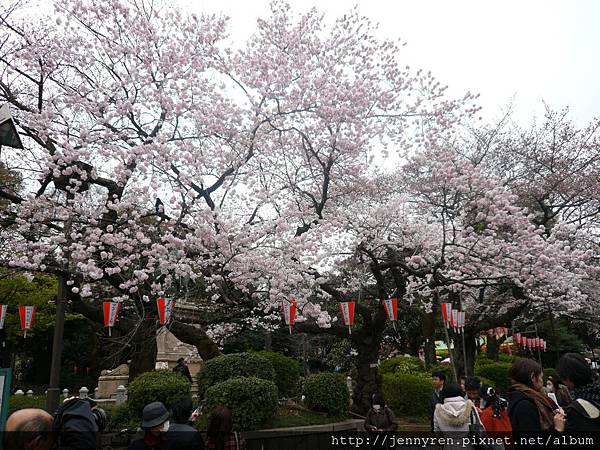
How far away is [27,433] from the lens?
8.49ft

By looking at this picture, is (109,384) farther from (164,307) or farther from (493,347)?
(493,347)

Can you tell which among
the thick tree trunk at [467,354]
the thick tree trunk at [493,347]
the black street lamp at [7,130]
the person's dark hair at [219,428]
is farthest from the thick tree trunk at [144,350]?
the thick tree trunk at [493,347]

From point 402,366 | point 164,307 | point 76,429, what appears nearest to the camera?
point 76,429

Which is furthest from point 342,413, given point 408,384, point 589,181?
point 589,181

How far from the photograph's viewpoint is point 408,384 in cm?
1338

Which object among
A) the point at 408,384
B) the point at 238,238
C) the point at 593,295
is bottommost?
the point at 408,384

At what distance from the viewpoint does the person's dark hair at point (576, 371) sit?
10.0ft

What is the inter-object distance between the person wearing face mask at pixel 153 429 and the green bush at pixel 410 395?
36.3 ft

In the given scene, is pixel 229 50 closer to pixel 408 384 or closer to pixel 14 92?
pixel 14 92

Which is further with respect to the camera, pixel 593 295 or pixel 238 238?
pixel 593 295

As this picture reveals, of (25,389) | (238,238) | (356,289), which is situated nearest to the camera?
(238,238)

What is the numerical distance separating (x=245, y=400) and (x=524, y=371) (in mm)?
5779

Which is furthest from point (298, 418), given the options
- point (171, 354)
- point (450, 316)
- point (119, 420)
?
point (171, 354)

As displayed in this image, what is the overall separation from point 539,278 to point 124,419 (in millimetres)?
9821
